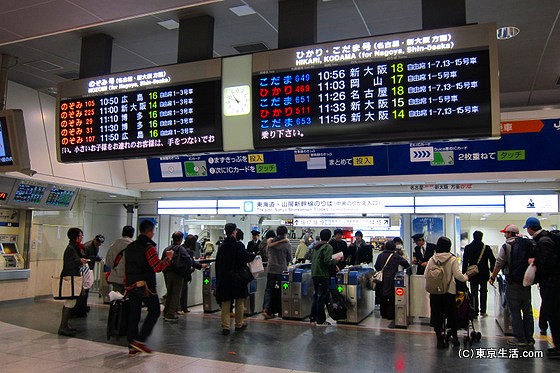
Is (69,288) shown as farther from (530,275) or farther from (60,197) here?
(530,275)

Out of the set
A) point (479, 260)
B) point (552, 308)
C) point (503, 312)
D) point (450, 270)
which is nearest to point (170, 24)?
point (450, 270)

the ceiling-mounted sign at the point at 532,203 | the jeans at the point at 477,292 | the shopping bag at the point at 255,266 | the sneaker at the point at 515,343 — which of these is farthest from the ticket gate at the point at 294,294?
the ceiling-mounted sign at the point at 532,203

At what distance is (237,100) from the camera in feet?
15.7

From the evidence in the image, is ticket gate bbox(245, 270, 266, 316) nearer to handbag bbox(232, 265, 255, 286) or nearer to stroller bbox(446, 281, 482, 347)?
handbag bbox(232, 265, 255, 286)

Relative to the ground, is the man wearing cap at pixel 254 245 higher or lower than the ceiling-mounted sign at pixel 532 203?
lower

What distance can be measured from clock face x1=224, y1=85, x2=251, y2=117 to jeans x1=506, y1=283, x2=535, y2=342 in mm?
4631

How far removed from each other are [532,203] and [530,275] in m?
3.64

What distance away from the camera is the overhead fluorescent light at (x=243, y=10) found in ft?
17.6

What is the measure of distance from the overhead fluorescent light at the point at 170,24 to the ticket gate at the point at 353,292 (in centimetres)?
521

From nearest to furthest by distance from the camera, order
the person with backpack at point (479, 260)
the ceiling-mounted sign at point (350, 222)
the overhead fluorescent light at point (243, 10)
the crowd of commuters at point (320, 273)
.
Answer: the overhead fluorescent light at point (243, 10), the crowd of commuters at point (320, 273), the person with backpack at point (479, 260), the ceiling-mounted sign at point (350, 222)

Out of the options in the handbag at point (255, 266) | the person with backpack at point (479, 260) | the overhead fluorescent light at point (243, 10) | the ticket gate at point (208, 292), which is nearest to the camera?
the overhead fluorescent light at point (243, 10)

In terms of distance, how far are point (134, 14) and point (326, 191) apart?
262 inches

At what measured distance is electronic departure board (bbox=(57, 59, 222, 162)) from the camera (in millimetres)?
4895

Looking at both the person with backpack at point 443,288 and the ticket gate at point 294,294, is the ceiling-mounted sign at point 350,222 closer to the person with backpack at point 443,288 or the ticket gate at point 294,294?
the ticket gate at point 294,294
